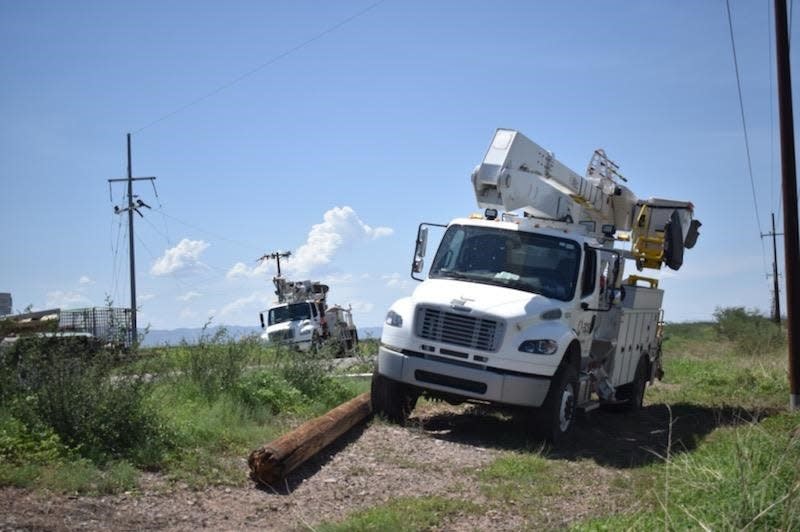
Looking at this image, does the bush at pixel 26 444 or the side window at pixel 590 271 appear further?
the side window at pixel 590 271

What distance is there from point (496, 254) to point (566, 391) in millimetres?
2052

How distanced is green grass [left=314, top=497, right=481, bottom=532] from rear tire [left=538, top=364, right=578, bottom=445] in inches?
133

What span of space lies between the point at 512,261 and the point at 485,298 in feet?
3.50

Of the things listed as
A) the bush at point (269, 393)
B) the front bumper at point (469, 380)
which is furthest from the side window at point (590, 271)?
the bush at point (269, 393)

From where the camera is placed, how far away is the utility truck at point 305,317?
33406 millimetres

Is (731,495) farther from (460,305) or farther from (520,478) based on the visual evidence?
(460,305)

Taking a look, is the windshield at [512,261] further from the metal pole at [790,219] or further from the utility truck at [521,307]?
the metal pole at [790,219]

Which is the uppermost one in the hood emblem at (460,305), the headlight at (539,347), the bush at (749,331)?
the hood emblem at (460,305)

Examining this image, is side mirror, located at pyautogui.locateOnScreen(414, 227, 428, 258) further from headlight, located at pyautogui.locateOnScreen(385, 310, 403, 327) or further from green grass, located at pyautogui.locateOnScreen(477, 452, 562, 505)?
green grass, located at pyautogui.locateOnScreen(477, 452, 562, 505)

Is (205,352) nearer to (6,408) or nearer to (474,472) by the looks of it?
(6,408)

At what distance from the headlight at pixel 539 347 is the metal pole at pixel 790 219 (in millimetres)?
6972

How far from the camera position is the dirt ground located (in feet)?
24.5

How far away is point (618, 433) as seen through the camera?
1391 cm

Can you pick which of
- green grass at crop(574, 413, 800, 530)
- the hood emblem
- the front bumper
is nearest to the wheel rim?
the front bumper
